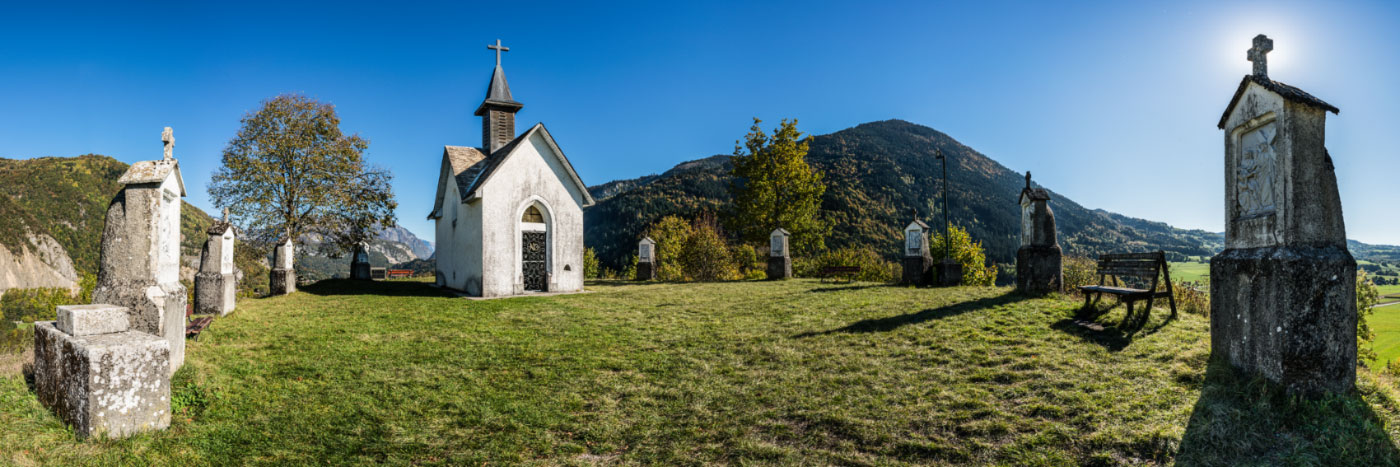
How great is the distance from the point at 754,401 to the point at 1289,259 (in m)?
4.45

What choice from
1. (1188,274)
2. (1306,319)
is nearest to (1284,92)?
(1306,319)

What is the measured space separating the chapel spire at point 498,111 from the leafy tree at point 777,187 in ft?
39.3

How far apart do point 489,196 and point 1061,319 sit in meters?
14.3

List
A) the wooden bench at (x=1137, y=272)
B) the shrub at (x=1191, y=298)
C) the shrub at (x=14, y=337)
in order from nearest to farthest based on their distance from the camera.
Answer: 1. the wooden bench at (x=1137, y=272)
2. the shrub at (x=14, y=337)
3. the shrub at (x=1191, y=298)

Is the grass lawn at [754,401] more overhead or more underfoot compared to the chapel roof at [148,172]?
more underfoot

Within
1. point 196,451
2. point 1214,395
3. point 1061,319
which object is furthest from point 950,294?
point 196,451

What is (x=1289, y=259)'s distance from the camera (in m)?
4.22

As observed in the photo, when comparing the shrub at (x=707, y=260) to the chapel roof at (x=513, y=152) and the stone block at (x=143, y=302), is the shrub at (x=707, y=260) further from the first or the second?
the stone block at (x=143, y=302)

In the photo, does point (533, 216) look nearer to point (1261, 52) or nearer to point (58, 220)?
point (1261, 52)

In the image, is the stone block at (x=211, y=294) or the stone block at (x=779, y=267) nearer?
the stone block at (x=211, y=294)

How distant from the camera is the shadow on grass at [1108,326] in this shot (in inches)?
253

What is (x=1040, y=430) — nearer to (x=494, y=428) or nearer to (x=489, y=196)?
(x=494, y=428)

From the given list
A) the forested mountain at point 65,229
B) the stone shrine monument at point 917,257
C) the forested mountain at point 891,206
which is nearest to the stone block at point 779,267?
the stone shrine monument at point 917,257

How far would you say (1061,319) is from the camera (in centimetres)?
791
